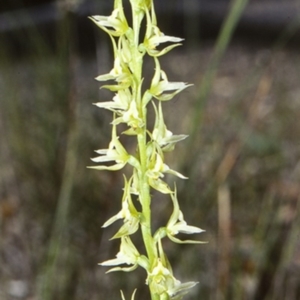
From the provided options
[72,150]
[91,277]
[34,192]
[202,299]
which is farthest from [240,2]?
[34,192]

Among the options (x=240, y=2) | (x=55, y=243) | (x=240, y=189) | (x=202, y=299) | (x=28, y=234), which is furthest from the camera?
(x=240, y=189)

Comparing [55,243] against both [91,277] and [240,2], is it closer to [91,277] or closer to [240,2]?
[91,277]

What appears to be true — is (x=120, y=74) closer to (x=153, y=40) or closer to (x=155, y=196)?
(x=153, y=40)

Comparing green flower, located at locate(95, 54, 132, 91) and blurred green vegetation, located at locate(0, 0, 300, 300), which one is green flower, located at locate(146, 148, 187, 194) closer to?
green flower, located at locate(95, 54, 132, 91)

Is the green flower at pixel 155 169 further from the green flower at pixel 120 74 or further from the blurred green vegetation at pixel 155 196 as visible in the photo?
the blurred green vegetation at pixel 155 196

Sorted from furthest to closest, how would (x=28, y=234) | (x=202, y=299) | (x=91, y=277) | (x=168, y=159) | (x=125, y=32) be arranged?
(x=168, y=159)
(x=28, y=234)
(x=91, y=277)
(x=202, y=299)
(x=125, y=32)

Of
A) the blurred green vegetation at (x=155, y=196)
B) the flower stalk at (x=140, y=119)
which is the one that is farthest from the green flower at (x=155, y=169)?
the blurred green vegetation at (x=155, y=196)

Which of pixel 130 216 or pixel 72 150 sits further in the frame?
pixel 72 150

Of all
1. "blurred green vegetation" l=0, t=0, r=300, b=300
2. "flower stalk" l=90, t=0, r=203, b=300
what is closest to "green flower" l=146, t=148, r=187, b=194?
"flower stalk" l=90, t=0, r=203, b=300
